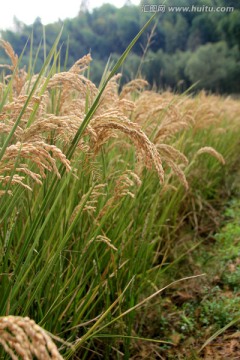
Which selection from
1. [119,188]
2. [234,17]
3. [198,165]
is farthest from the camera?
[234,17]

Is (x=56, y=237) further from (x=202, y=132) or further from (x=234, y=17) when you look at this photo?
(x=234, y=17)

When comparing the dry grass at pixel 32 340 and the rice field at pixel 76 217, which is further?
the rice field at pixel 76 217

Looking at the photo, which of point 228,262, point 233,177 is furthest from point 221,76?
point 228,262

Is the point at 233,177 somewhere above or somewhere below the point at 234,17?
below

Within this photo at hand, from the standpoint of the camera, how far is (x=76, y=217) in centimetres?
122

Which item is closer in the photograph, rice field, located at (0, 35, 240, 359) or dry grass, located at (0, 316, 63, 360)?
dry grass, located at (0, 316, 63, 360)

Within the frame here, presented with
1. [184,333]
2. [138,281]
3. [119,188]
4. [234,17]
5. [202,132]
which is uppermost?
[234,17]

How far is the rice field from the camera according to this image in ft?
3.34

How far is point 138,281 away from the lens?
2252mm

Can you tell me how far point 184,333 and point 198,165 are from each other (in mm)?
2313

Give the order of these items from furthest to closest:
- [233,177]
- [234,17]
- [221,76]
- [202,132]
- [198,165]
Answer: [221,76], [234,17], [233,177], [202,132], [198,165]

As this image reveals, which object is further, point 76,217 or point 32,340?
point 76,217

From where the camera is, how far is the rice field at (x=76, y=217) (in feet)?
3.34

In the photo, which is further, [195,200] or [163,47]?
[163,47]
